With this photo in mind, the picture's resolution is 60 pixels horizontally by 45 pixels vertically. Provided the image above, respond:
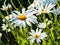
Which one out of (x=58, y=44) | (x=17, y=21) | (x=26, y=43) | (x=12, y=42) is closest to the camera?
(x=17, y=21)

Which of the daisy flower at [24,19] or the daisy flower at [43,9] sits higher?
the daisy flower at [43,9]

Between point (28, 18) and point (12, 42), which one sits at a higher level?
point (28, 18)

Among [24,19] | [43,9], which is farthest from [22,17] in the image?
[43,9]

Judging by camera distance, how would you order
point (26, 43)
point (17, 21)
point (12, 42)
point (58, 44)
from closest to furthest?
point (17, 21) < point (58, 44) < point (26, 43) < point (12, 42)

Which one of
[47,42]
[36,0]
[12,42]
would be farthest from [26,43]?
[12,42]

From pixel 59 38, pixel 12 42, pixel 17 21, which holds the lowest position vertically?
pixel 12 42

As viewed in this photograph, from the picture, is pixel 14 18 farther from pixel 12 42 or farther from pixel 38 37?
pixel 12 42

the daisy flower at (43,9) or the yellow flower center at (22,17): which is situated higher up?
the daisy flower at (43,9)

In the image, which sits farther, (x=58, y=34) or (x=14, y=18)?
(x=58, y=34)

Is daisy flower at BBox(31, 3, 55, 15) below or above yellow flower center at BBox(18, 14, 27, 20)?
above

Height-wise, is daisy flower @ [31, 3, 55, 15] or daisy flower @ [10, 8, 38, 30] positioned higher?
daisy flower @ [31, 3, 55, 15]

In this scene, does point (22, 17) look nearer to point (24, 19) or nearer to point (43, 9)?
point (24, 19)
